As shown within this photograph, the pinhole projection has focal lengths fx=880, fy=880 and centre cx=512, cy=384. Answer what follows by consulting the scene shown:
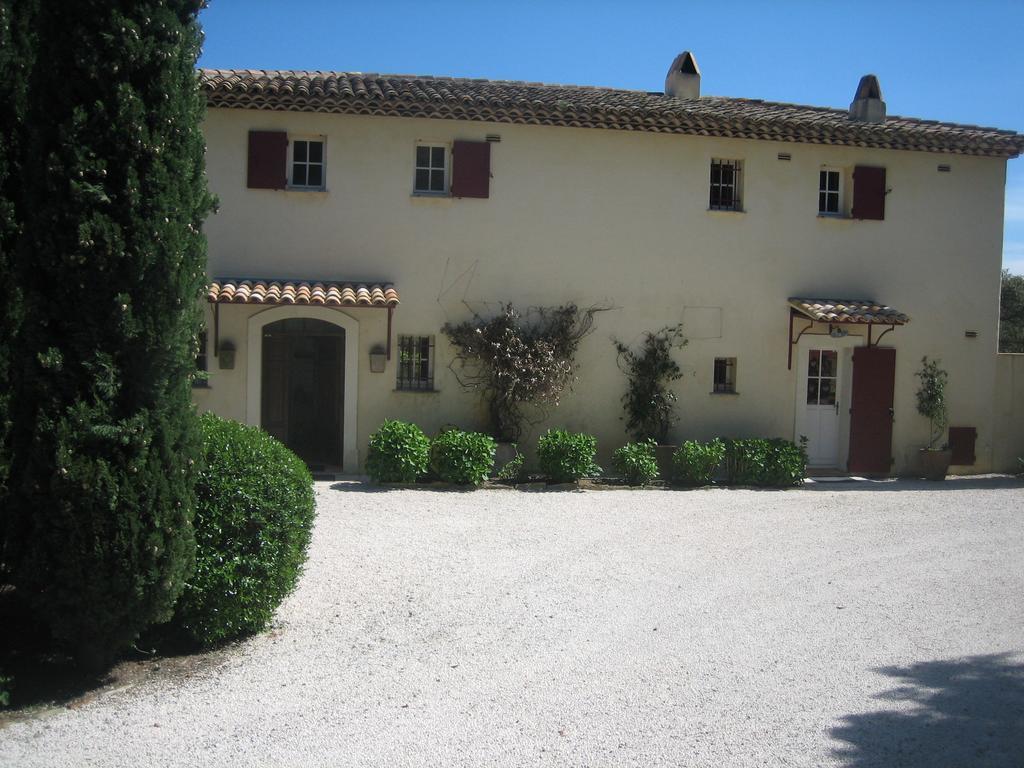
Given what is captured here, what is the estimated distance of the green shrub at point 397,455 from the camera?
1241 centimetres

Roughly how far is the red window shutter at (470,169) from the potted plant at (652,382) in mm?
3359

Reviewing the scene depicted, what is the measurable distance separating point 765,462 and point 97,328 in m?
11.0

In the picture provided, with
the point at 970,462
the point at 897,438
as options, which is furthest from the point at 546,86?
the point at 970,462

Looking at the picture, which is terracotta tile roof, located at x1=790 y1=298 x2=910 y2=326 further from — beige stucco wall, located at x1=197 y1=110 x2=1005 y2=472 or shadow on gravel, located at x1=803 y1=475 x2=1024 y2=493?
shadow on gravel, located at x1=803 y1=475 x2=1024 y2=493

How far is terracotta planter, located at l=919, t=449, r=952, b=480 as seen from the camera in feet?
49.7

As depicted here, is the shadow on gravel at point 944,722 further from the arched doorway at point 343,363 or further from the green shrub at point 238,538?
the arched doorway at point 343,363

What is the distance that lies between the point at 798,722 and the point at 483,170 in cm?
1085

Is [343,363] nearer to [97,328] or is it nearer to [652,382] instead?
[652,382]

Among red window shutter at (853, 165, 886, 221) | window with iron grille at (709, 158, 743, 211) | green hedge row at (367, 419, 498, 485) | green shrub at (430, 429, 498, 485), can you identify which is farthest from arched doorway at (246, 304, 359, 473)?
red window shutter at (853, 165, 886, 221)

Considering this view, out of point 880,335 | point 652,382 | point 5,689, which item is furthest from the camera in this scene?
point 880,335

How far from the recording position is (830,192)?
617 inches

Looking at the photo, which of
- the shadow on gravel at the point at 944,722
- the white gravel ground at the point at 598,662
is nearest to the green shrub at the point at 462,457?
the white gravel ground at the point at 598,662

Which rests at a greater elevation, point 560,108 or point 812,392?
point 560,108

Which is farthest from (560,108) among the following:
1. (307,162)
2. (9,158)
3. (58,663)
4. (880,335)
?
(58,663)
